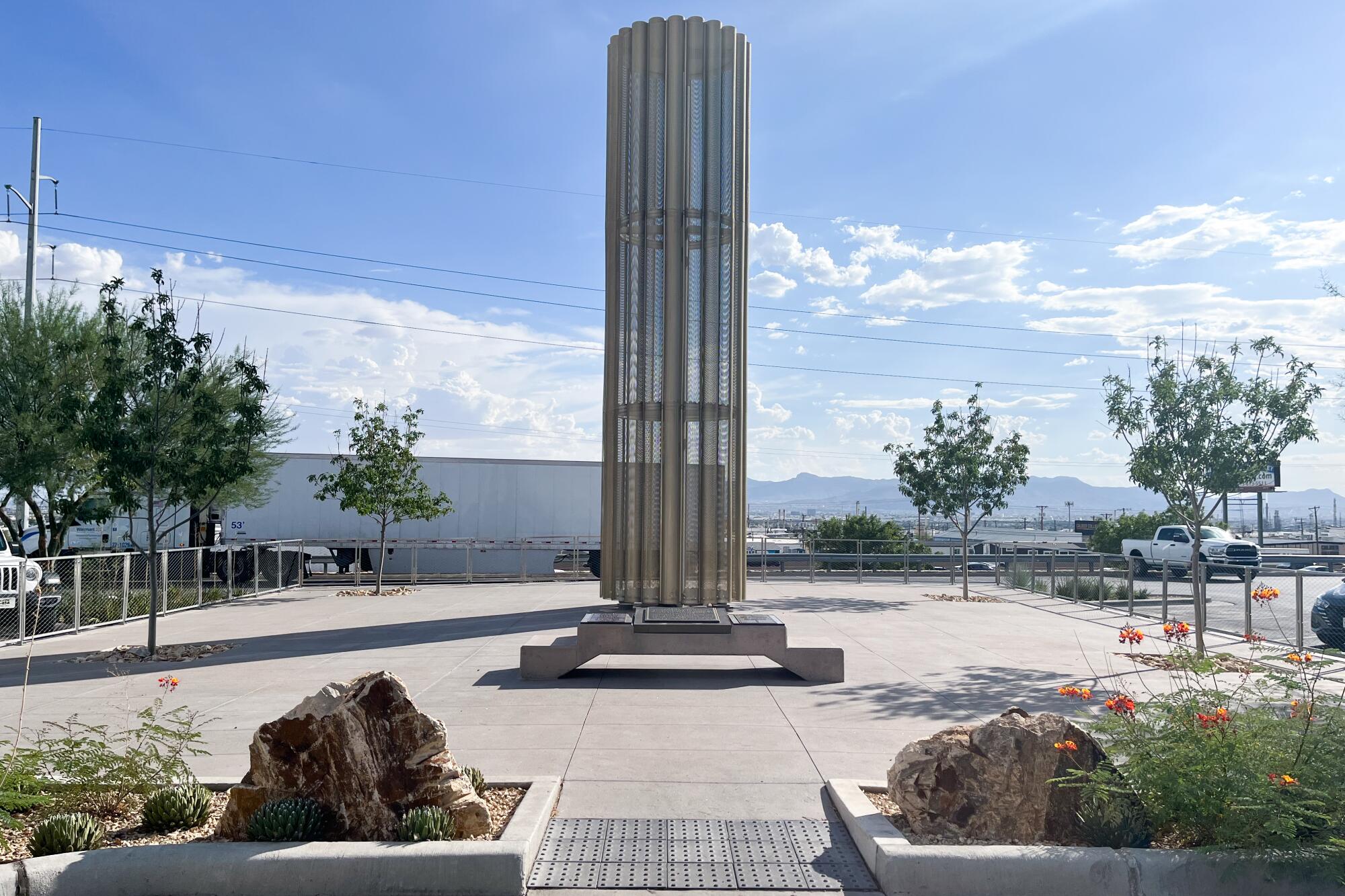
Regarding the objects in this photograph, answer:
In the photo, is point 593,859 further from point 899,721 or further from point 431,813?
point 899,721

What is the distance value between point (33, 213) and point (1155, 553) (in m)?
38.0

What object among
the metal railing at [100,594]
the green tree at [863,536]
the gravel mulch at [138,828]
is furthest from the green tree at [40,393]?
the green tree at [863,536]

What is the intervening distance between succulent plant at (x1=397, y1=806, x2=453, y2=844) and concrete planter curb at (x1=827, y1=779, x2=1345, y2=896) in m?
2.35

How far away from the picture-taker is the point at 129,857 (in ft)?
16.8

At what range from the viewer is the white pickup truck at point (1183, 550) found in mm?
32844

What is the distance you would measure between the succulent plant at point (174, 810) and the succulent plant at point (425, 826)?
4.38 ft

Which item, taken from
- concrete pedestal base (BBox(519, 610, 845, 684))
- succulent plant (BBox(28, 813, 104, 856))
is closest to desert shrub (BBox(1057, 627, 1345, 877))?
succulent plant (BBox(28, 813, 104, 856))

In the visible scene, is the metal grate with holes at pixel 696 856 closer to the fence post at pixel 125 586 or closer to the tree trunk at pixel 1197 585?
the tree trunk at pixel 1197 585

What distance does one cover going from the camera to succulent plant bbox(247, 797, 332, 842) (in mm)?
5344

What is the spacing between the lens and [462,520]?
31344 millimetres

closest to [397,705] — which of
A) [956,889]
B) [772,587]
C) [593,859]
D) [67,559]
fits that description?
[593,859]

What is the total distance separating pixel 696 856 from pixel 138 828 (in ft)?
10.7

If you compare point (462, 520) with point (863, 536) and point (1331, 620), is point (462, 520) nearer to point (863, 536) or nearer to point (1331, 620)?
point (863, 536)

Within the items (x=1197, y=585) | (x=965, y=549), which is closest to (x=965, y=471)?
(x=965, y=549)
